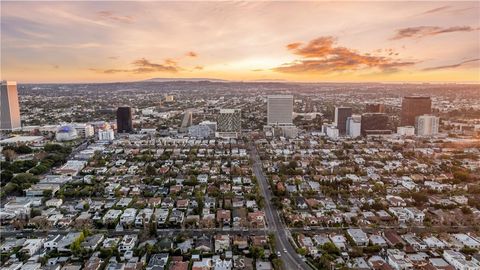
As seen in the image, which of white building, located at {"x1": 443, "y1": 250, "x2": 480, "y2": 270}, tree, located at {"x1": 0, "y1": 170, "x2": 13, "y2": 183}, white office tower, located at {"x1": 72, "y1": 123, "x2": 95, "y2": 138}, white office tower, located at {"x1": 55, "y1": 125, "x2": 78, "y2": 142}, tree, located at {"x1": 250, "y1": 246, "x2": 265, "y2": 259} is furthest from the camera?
white office tower, located at {"x1": 72, "y1": 123, "x2": 95, "y2": 138}

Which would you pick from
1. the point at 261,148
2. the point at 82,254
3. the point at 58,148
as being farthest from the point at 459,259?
the point at 58,148

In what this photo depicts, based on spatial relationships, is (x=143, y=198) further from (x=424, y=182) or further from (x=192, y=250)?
(x=424, y=182)

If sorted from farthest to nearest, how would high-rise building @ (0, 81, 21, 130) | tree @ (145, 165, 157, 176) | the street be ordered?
1. high-rise building @ (0, 81, 21, 130)
2. tree @ (145, 165, 157, 176)
3. the street

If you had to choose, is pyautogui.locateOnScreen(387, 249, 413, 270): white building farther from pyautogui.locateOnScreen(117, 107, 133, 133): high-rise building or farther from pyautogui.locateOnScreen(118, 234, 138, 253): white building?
pyautogui.locateOnScreen(117, 107, 133, 133): high-rise building

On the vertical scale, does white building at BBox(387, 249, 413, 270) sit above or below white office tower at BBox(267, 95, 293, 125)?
below

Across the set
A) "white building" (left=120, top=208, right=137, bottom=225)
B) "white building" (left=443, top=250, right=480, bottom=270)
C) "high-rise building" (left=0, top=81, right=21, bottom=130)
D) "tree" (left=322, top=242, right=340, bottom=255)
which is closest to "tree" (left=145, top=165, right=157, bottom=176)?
"white building" (left=120, top=208, right=137, bottom=225)

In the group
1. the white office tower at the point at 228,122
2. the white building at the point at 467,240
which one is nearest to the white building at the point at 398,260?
the white building at the point at 467,240

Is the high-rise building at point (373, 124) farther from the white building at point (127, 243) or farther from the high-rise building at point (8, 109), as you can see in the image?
the high-rise building at point (8, 109)

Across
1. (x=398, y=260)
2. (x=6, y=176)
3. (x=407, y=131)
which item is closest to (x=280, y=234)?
(x=398, y=260)
